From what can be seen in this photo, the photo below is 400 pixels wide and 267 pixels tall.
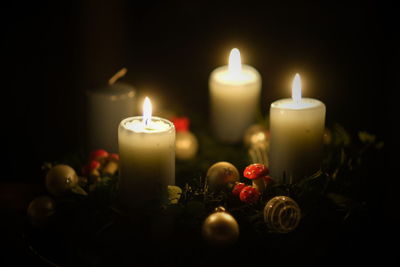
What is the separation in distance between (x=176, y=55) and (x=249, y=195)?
846 millimetres

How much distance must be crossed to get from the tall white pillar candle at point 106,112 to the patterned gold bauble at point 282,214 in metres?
0.54

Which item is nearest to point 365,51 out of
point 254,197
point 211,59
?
point 211,59

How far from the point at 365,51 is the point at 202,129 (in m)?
0.52

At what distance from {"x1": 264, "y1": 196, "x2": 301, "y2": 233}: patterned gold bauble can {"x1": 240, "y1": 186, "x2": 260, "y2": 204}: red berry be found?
1.8 inches

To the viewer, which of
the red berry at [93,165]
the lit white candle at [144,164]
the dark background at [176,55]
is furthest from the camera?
the dark background at [176,55]

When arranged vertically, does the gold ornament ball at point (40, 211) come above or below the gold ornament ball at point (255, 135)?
below

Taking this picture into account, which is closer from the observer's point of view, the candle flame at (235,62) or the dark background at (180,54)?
the candle flame at (235,62)

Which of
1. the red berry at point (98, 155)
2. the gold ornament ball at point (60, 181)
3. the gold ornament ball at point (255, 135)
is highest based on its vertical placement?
the gold ornament ball at point (255, 135)

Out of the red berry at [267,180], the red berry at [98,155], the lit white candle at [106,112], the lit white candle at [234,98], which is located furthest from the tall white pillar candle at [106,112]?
the red berry at [267,180]

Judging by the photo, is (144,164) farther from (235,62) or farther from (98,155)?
(235,62)

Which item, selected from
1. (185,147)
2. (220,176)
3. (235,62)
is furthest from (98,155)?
(235,62)

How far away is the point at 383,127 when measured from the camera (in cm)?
189

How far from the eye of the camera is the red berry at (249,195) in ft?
4.17

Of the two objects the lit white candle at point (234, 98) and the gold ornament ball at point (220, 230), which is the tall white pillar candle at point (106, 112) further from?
the gold ornament ball at point (220, 230)
